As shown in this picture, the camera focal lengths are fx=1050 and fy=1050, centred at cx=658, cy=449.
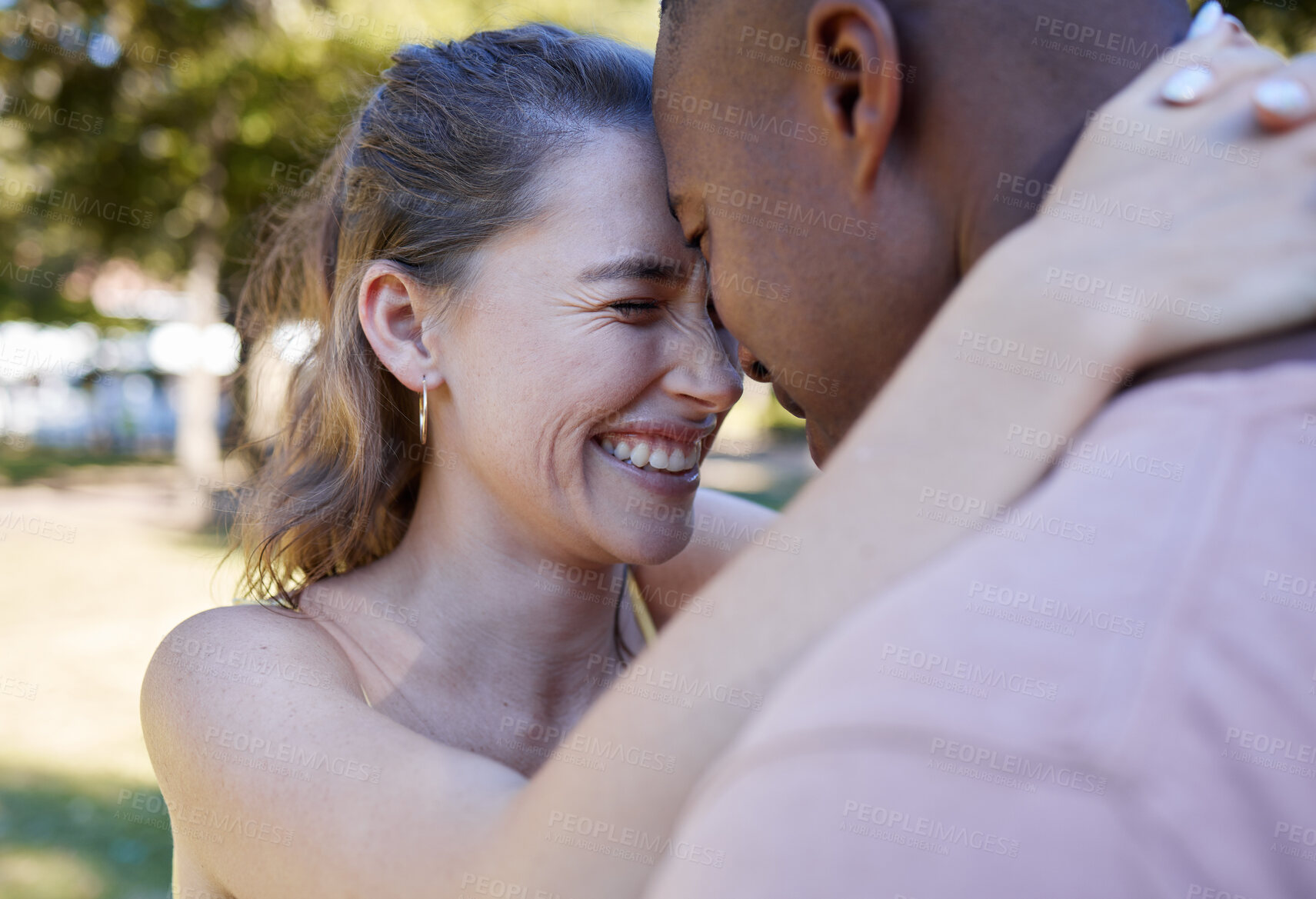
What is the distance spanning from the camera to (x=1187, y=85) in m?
1.21

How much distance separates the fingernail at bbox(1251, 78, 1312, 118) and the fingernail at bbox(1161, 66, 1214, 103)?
0.06 m

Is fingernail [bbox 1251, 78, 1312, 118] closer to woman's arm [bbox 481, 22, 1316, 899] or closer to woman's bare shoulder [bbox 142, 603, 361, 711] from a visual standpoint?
woman's arm [bbox 481, 22, 1316, 899]

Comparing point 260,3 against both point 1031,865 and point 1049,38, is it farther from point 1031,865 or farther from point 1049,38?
point 1031,865

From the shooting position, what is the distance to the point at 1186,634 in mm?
918

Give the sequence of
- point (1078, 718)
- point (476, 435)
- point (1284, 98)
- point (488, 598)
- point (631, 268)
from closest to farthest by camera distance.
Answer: point (1078, 718) < point (1284, 98) < point (631, 268) < point (476, 435) < point (488, 598)

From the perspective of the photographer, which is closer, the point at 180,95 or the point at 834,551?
the point at 834,551

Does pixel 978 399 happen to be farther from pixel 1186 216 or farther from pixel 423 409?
pixel 423 409

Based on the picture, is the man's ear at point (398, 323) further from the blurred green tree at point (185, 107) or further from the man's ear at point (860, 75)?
the blurred green tree at point (185, 107)

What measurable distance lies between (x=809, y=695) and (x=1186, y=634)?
333mm

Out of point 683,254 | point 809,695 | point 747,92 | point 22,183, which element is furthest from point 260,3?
point 809,695

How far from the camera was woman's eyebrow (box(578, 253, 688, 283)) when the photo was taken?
2.29 metres

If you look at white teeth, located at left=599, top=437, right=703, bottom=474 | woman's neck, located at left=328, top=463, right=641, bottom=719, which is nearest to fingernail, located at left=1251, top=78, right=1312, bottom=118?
white teeth, located at left=599, top=437, right=703, bottom=474

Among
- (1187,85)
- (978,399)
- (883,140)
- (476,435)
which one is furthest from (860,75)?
(476,435)

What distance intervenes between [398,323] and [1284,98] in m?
1.93
